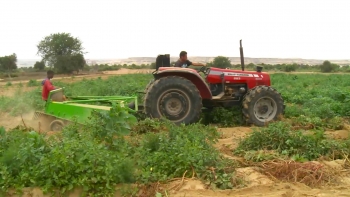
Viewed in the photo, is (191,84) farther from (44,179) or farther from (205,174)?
(44,179)

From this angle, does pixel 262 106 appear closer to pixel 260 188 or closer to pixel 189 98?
pixel 189 98

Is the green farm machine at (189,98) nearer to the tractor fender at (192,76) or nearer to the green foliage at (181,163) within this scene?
the tractor fender at (192,76)

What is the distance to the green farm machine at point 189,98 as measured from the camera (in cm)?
809

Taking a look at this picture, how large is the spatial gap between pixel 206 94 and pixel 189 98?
46cm

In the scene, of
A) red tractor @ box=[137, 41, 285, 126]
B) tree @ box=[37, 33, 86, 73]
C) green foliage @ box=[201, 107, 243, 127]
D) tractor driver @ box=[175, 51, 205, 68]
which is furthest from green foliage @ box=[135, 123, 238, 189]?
tree @ box=[37, 33, 86, 73]

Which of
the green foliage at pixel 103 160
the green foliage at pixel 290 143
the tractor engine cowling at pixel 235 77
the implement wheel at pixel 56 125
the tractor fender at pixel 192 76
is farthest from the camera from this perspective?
the tractor engine cowling at pixel 235 77

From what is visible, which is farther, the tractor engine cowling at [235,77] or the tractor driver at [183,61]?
the tractor driver at [183,61]

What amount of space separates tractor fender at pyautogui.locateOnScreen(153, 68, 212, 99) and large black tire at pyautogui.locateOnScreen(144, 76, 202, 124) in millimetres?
147

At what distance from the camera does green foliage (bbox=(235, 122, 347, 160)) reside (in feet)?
19.4

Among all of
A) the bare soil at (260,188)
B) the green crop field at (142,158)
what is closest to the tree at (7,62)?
the green crop field at (142,158)

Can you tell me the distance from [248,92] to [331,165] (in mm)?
3378

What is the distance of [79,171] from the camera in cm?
457

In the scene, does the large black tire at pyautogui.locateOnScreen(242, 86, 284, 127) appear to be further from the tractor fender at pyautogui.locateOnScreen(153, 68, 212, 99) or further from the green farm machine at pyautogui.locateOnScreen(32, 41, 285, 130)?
the tractor fender at pyautogui.locateOnScreen(153, 68, 212, 99)

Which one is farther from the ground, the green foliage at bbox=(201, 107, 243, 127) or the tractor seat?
the tractor seat
